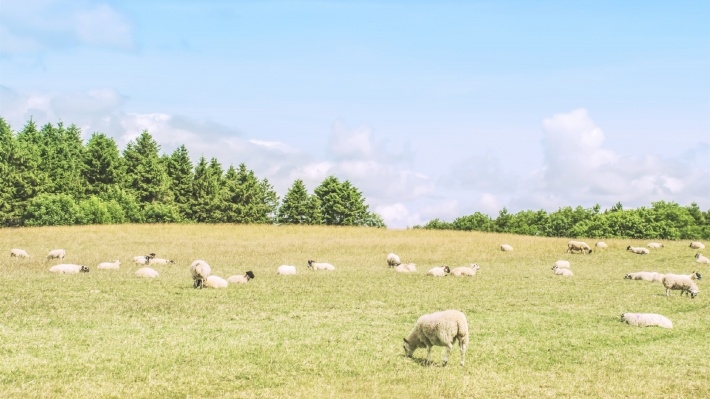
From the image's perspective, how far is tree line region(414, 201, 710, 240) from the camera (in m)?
112

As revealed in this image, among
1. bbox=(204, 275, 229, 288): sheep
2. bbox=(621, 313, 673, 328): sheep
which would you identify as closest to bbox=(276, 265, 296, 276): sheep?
bbox=(204, 275, 229, 288): sheep

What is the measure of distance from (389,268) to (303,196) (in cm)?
7413

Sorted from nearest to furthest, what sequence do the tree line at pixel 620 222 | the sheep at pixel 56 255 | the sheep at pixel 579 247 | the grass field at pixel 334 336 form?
the grass field at pixel 334 336 → the sheep at pixel 56 255 → the sheep at pixel 579 247 → the tree line at pixel 620 222

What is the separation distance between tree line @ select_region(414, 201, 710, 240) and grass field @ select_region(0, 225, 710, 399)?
262ft

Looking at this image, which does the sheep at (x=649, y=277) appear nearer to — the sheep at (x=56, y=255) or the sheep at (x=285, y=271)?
the sheep at (x=285, y=271)

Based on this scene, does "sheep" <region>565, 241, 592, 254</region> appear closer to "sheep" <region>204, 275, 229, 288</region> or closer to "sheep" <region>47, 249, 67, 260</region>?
"sheep" <region>204, 275, 229, 288</region>

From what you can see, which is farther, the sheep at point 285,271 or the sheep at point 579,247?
the sheep at point 579,247

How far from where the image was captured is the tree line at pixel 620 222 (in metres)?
112

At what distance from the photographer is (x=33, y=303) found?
73.7 ft

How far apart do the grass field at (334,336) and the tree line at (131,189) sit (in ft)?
172

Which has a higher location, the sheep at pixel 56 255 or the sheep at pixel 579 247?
the sheep at pixel 579 247

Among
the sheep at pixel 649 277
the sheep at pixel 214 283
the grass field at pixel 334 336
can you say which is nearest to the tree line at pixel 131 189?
the grass field at pixel 334 336

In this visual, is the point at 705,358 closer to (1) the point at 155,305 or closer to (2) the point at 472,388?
(2) the point at 472,388

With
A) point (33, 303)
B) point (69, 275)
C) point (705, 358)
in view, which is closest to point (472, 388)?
point (705, 358)
